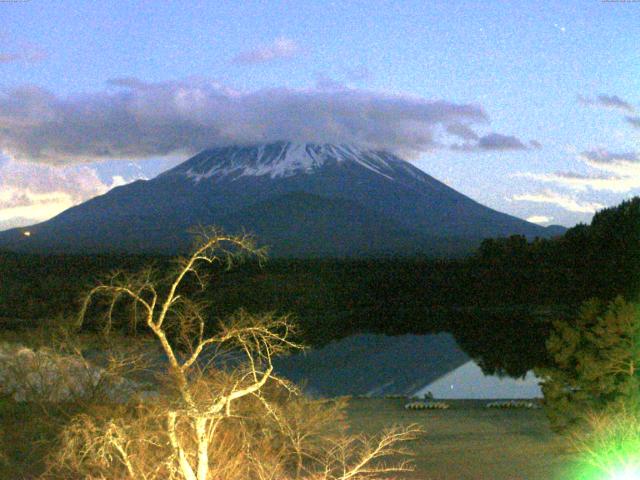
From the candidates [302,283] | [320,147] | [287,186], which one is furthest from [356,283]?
[320,147]

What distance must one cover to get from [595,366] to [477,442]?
206 cm

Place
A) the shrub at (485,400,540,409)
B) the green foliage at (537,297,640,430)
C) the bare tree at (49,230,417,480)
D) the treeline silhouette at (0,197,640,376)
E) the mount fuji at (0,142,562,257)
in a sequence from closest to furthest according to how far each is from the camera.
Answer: the bare tree at (49,230,417,480), the green foliage at (537,297,640,430), the shrub at (485,400,540,409), the treeline silhouette at (0,197,640,376), the mount fuji at (0,142,562,257)

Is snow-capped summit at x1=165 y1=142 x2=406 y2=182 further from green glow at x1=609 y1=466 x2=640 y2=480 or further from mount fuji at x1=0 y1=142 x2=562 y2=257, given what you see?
green glow at x1=609 y1=466 x2=640 y2=480

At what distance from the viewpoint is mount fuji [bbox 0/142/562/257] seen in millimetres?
116438

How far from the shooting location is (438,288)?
51.9 metres

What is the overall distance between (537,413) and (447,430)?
2585 mm

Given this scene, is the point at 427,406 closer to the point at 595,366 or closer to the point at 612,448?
the point at 595,366

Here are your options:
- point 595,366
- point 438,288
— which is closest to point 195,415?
point 595,366

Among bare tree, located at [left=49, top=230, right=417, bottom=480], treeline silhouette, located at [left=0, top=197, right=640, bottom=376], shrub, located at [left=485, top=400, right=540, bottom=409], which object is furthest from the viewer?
treeline silhouette, located at [left=0, top=197, right=640, bottom=376]

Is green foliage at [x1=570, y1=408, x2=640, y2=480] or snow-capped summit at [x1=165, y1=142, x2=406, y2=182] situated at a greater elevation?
snow-capped summit at [x1=165, y1=142, x2=406, y2=182]

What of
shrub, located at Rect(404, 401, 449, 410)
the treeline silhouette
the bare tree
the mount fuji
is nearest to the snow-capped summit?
the mount fuji

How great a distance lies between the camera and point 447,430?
13.4 m

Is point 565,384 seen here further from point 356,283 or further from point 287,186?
point 287,186

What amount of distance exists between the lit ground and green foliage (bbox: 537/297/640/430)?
60cm
